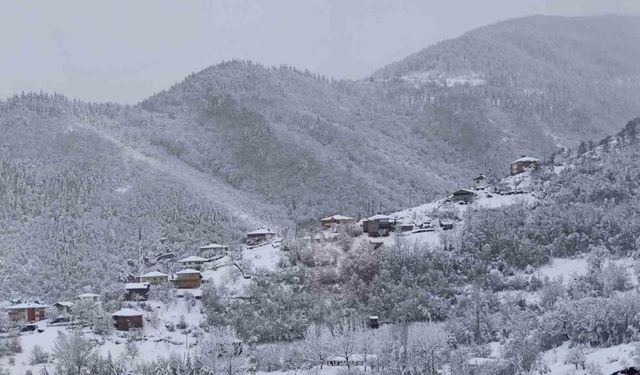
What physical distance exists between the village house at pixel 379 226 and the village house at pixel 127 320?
24.9 meters

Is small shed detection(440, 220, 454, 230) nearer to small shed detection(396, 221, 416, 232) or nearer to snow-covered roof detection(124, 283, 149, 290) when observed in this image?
small shed detection(396, 221, 416, 232)

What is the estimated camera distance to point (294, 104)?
197m

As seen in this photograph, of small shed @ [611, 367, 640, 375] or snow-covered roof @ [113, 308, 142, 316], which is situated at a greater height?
snow-covered roof @ [113, 308, 142, 316]

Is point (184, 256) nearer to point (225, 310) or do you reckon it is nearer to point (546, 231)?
point (225, 310)

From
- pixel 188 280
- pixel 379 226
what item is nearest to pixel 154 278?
pixel 188 280

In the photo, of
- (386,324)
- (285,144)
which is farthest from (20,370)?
(285,144)

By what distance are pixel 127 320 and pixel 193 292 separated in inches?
315

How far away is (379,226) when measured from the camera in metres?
101

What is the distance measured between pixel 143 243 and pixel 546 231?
158ft

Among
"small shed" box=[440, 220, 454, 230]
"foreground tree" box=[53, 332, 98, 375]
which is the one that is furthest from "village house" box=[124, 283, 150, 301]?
"small shed" box=[440, 220, 454, 230]

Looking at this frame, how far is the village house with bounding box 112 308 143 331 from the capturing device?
85.6m

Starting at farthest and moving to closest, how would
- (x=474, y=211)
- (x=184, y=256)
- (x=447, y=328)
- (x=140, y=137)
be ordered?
(x=140, y=137) < (x=184, y=256) < (x=474, y=211) < (x=447, y=328)

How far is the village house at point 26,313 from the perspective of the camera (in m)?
90.6

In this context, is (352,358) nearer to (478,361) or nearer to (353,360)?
(353,360)
